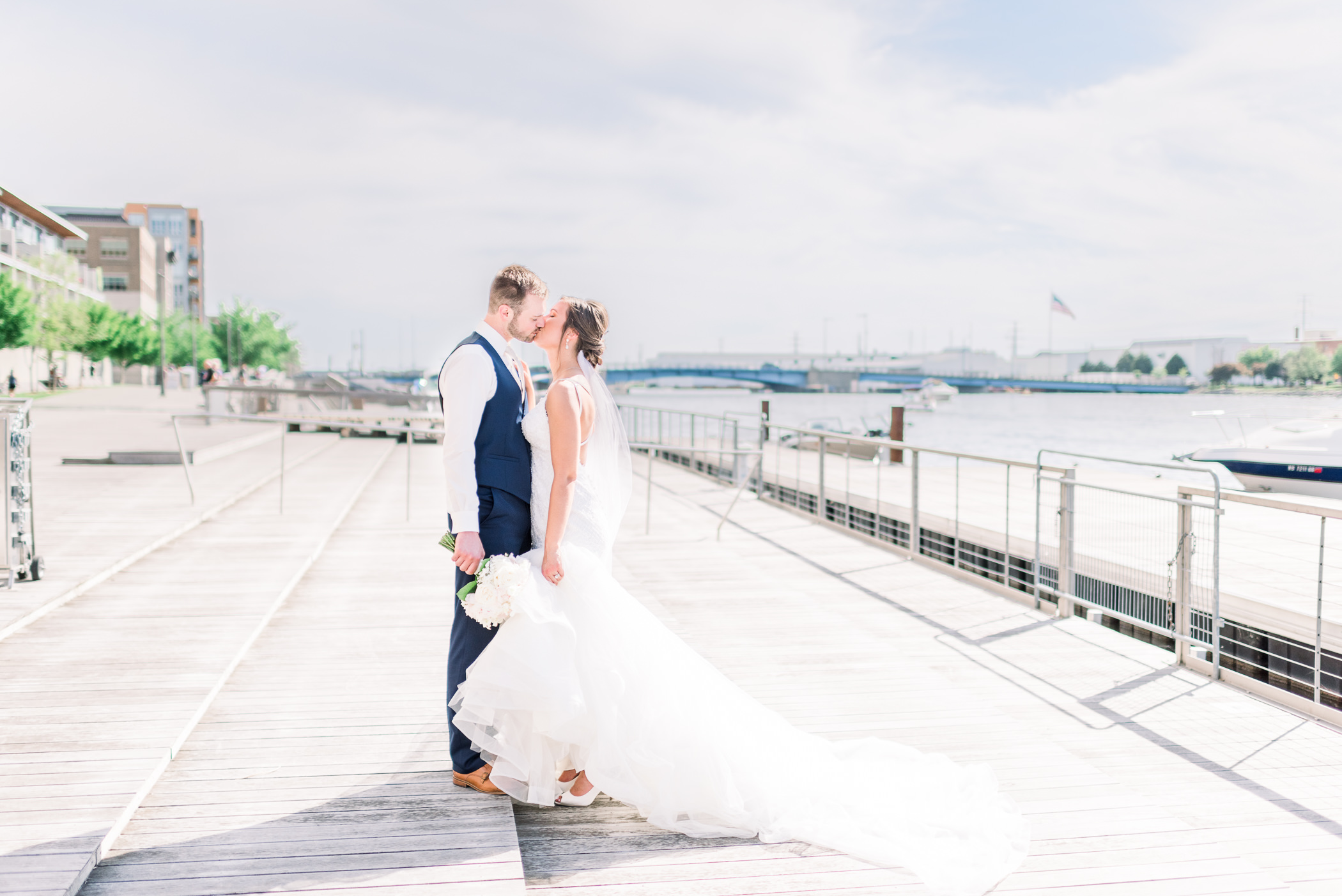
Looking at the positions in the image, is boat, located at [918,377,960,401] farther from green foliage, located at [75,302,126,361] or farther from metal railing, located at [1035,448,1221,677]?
metal railing, located at [1035,448,1221,677]

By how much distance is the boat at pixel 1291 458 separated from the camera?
16531mm

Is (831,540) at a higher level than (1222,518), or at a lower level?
lower

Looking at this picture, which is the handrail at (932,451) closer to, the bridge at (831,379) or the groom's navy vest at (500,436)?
the groom's navy vest at (500,436)

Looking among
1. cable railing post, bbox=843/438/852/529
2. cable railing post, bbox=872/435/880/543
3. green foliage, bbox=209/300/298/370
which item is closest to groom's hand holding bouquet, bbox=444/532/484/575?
cable railing post, bbox=843/438/852/529

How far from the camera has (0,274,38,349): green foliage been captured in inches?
1487

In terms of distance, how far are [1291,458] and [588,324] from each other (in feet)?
60.2

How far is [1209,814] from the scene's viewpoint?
10.6ft

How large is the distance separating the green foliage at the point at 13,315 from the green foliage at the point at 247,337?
26496mm

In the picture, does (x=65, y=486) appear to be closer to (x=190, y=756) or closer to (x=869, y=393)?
(x=190, y=756)

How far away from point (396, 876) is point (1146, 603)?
5.85 meters

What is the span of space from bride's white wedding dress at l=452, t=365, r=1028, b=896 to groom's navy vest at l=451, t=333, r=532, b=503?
0.05 metres

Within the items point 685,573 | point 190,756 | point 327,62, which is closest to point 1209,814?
point 190,756

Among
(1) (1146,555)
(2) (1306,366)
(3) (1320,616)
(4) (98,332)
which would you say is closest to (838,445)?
(1) (1146,555)

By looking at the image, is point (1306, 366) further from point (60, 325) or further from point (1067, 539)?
point (60, 325)
